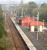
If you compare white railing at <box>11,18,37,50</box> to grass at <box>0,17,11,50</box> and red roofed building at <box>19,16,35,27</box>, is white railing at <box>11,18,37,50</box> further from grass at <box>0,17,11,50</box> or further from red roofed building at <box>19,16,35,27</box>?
grass at <box>0,17,11,50</box>

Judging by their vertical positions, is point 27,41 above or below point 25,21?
below

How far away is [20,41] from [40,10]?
0.56m

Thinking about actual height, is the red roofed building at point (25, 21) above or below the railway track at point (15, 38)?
above

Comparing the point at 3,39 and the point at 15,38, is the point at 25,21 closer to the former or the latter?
the point at 15,38

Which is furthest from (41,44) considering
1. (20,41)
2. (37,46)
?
(20,41)

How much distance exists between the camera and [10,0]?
12.8 ft

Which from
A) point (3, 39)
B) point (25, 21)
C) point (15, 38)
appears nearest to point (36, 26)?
point (25, 21)

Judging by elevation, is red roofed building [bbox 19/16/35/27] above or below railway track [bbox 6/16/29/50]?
above

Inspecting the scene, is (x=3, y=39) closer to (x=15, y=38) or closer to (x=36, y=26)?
(x=15, y=38)

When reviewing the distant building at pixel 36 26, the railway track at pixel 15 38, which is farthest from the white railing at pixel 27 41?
the distant building at pixel 36 26

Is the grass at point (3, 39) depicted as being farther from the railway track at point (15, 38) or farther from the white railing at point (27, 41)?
the white railing at point (27, 41)

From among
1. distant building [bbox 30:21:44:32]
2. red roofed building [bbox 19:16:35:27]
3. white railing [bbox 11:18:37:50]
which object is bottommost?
white railing [bbox 11:18:37:50]

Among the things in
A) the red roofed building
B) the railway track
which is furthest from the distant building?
the railway track

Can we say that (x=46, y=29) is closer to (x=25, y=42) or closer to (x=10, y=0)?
(x=25, y=42)
